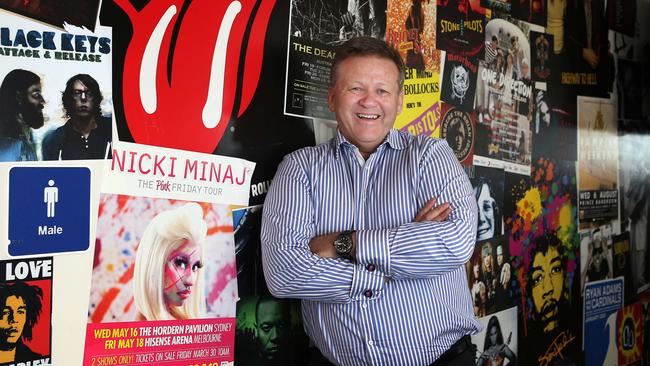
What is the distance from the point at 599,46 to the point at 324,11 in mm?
1983

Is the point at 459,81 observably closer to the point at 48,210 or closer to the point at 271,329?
the point at 271,329

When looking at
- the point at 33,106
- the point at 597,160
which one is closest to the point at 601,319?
the point at 597,160

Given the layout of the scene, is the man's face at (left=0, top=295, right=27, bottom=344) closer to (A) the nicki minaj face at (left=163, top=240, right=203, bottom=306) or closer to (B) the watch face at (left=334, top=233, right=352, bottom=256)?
(A) the nicki minaj face at (left=163, top=240, right=203, bottom=306)

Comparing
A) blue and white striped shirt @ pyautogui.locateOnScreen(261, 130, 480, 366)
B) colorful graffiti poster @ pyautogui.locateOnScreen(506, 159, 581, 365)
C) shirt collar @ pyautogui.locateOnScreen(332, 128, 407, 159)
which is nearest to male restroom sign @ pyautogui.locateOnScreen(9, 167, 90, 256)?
blue and white striped shirt @ pyautogui.locateOnScreen(261, 130, 480, 366)

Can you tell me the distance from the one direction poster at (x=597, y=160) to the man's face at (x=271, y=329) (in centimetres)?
Answer: 197

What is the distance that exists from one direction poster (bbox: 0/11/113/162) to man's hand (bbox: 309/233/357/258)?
0.65 meters

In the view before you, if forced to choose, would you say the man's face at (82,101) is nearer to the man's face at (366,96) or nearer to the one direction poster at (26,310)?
the one direction poster at (26,310)

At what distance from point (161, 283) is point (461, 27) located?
175 cm

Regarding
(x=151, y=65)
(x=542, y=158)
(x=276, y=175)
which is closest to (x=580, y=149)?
(x=542, y=158)

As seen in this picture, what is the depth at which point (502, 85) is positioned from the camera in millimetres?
3236

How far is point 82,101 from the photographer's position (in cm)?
190

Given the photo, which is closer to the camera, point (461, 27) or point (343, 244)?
point (343, 244)

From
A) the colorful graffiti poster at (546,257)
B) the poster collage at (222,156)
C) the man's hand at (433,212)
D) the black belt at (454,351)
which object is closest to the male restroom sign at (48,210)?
the poster collage at (222,156)

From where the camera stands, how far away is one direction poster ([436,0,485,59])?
2928 millimetres
